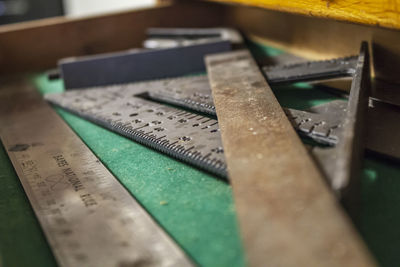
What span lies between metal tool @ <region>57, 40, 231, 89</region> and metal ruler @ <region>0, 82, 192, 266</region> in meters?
0.40

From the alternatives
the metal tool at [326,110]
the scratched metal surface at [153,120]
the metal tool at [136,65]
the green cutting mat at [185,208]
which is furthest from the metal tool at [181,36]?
the green cutting mat at [185,208]

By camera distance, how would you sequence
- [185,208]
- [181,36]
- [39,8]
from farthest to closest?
[39,8] → [181,36] → [185,208]

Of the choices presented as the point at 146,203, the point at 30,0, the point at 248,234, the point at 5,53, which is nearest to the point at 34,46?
the point at 5,53

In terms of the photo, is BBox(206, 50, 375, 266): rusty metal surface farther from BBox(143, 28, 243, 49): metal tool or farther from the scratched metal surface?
BBox(143, 28, 243, 49): metal tool

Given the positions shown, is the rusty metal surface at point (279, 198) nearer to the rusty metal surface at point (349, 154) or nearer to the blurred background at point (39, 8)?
the rusty metal surface at point (349, 154)

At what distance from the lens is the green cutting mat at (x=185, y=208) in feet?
2.49

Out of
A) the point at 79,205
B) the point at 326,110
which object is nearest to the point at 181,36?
the point at 326,110

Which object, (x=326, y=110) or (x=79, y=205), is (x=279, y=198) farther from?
(x=326, y=110)

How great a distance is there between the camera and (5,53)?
2074mm

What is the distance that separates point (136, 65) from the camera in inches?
72.3

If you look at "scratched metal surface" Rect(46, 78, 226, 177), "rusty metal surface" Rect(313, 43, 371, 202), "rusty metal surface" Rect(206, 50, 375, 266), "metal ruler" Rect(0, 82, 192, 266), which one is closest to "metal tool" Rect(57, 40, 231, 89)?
"scratched metal surface" Rect(46, 78, 226, 177)

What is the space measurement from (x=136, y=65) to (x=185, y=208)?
3.51 feet

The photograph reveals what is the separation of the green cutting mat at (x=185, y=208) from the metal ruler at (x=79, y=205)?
0.03 meters

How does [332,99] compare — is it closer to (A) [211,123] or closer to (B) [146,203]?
(A) [211,123]
